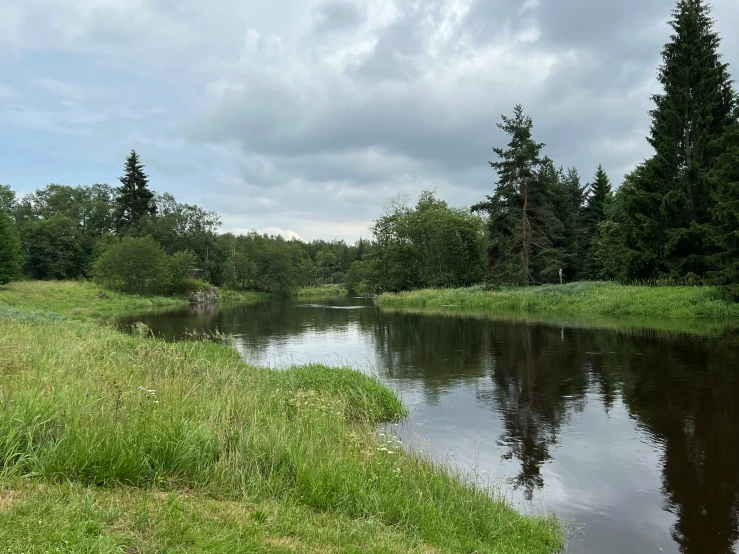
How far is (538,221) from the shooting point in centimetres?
4800

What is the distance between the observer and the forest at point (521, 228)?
106 ft

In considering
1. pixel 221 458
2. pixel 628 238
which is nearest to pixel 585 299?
pixel 628 238

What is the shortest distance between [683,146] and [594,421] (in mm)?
32188

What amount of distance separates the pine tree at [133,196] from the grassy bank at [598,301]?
2046 inches

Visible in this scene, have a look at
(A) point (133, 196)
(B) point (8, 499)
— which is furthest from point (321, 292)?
(B) point (8, 499)

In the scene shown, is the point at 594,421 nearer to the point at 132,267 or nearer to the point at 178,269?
the point at 132,267

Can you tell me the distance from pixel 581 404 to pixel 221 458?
30.1 feet

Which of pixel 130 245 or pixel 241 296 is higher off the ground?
pixel 130 245

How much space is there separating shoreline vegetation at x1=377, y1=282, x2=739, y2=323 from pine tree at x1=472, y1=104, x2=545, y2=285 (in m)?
3.53

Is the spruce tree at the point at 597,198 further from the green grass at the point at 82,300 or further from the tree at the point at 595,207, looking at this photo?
the green grass at the point at 82,300

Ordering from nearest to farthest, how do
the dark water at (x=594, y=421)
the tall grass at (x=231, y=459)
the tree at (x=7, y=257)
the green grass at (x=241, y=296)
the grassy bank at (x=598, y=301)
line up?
the tall grass at (x=231, y=459) → the dark water at (x=594, y=421) → the grassy bank at (x=598, y=301) → the tree at (x=7, y=257) → the green grass at (x=241, y=296)

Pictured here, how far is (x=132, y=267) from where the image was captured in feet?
193

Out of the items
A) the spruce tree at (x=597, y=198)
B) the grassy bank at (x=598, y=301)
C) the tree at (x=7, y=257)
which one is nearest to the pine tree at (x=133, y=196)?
the tree at (x=7, y=257)

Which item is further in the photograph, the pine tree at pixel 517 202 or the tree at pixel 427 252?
the tree at pixel 427 252
